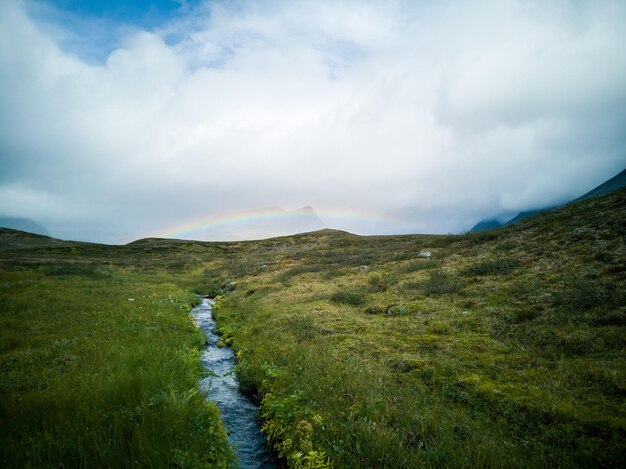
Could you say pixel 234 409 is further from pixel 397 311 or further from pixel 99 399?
pixel 397 311

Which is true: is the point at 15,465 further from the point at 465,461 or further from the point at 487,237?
the point at 487,237

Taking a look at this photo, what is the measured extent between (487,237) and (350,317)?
817 inches

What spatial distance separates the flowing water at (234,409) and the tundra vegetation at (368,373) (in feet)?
1.41

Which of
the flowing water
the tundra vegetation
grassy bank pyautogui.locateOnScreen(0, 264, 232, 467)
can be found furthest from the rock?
grassy bank pyautogui.locateOnScreen(0, 264, 232, 467)

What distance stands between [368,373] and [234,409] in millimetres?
4464

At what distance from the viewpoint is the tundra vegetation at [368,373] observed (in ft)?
18.8

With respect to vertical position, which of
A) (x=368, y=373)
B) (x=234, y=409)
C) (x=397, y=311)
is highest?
(x=397, y=311)

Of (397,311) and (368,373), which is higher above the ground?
(397,311)

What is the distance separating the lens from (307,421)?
7344 millimetres

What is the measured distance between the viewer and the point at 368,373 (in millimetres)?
9336

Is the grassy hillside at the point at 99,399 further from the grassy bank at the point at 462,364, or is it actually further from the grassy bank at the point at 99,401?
the grassy bank at the point at 462,364

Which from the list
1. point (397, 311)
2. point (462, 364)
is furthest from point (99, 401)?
point (397, 311)

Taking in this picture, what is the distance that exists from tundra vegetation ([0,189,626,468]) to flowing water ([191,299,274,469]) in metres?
0.43

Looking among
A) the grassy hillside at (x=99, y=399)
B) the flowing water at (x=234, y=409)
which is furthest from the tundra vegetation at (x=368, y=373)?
the flowing water at (x=234, y=409)
